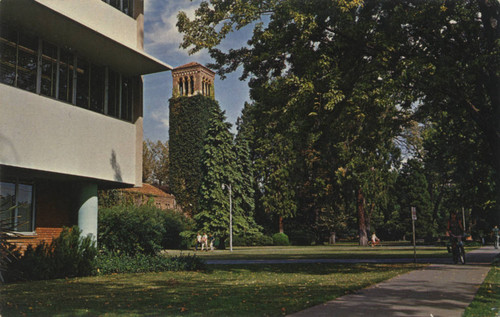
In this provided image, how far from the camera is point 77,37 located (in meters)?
15.5

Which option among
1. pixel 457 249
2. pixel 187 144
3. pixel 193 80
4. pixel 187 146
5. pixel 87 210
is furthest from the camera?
pixel 193 80

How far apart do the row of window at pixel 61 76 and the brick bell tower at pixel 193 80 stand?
7239cm

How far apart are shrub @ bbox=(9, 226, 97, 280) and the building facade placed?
0.75 metres

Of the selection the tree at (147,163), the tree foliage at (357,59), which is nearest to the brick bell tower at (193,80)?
the tree at (147,163)

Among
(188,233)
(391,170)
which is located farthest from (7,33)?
(188,233)

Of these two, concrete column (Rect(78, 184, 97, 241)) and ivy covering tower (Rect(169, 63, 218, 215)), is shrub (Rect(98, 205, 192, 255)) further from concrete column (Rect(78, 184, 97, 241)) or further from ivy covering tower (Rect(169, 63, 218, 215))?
ivy covering tower (Rect(169, 63, 218, 215))

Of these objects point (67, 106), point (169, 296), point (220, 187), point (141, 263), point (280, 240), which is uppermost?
point (220, 187)

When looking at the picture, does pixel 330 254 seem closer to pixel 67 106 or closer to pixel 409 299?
pixel 67 106

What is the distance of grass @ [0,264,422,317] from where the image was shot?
324 inches

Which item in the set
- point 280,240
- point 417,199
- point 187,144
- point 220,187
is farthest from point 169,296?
point 187,144

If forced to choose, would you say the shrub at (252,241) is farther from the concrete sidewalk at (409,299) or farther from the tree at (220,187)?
the concrete sidewalk at (409,299)

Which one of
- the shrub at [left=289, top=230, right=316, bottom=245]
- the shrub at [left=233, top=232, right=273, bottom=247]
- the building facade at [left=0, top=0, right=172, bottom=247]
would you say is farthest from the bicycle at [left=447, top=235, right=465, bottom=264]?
the shrub at [left=289, top=230, right=316, bottom=245]

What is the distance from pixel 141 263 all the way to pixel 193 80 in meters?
76.1

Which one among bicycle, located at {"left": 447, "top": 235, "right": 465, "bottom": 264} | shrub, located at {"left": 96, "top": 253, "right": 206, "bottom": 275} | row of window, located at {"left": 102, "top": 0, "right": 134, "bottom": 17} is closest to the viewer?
row of window, located at {"left": 102, "top": 0, "right": 134, "bottom": 17}
